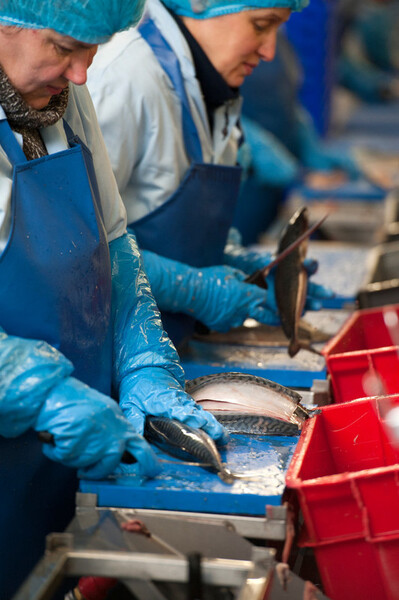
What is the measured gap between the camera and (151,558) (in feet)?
5.19

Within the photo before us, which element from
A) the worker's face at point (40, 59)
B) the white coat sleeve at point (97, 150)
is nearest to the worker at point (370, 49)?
the white coat sleeve at point (97, 150)

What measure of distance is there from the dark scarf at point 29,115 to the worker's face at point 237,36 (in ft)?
3.79

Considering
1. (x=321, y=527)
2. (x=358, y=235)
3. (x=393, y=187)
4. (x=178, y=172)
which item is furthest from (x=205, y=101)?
(x=393, y=187)

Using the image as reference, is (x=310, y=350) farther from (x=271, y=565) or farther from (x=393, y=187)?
(x=393, y=187)

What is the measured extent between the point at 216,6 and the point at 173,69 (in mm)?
284

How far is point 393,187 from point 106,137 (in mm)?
5045

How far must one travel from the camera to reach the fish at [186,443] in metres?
1.87

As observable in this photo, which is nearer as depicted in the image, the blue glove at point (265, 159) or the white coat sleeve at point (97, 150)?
the white coat sleeve at point (97, 150)

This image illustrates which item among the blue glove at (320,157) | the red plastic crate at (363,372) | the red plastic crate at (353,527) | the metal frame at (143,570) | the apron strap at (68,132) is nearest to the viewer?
the metal frame at (143,570)

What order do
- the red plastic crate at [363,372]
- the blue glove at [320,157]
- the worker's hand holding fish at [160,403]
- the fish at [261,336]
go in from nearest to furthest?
the worker's hand holding fish at [160,403], the red plastic crate at [363,372], the fish at [261,336], the blue glove at [320,157]

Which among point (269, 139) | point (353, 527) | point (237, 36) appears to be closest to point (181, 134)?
point (237, 36)

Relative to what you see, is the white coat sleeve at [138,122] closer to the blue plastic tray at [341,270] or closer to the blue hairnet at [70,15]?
the blue hairnet at [70,15]

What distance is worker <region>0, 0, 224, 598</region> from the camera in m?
1.67

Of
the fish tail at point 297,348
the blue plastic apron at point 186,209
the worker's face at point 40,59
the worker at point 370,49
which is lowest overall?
the worker at point 370,49
